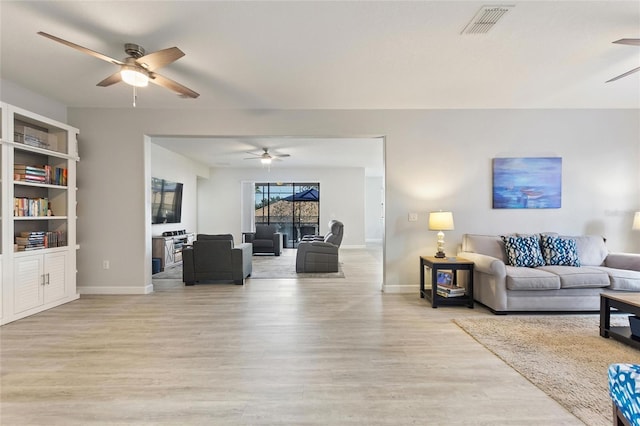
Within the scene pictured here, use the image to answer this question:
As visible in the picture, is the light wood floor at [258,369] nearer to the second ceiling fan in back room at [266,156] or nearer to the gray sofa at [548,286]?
the gray sofa at [548,286]

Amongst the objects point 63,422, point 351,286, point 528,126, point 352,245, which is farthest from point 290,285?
point 352,245

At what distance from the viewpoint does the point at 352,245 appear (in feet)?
34.8

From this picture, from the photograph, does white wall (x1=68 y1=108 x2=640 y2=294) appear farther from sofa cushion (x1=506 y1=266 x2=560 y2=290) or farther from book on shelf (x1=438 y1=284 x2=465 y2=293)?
sofa cushion (x1=506 y1=266 x2=560 y2=290)

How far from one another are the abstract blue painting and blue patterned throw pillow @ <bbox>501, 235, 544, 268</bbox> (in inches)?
31.2

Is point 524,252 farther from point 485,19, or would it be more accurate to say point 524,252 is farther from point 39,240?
point 39,240

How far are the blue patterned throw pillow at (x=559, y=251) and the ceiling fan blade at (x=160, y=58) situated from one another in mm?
4865

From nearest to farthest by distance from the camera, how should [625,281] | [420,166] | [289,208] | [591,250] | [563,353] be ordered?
1. [563,353]
2. [625,281]
3. [591,250]
4. [420,166]
5. [289,208]

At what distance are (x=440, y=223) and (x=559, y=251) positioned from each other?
61.5 inches

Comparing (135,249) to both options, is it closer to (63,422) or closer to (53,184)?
(53,184)

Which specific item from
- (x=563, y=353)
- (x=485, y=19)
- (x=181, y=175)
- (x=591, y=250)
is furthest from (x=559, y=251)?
(x=181, y=175)

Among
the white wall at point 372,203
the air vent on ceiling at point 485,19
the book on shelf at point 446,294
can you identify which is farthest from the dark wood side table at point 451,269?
the white wall at point 372,203

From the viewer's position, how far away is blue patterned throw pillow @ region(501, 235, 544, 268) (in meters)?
4.01

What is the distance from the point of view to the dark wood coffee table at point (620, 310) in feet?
9.05

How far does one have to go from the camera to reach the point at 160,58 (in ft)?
8.75
